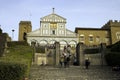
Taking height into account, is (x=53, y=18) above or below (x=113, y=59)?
above

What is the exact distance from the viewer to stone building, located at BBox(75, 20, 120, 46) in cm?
8381

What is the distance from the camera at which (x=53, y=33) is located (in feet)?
266

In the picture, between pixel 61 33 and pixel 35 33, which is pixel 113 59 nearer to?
pixel 35 33

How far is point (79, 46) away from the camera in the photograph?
4003 cm

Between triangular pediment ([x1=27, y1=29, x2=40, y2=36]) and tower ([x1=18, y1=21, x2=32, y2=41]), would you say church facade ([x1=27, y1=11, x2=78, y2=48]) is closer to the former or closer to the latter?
triangular pediment ([x1=27, y1=29, x2=40, y2=36])

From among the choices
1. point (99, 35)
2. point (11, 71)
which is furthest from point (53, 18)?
point (11, 71)

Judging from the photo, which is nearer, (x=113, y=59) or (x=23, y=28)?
(x=113, y=59)

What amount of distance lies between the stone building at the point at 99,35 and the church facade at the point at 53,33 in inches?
187

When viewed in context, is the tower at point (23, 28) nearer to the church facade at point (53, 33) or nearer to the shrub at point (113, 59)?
the church facade at point (53, 33)

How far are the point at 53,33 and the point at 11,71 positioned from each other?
62563 mm

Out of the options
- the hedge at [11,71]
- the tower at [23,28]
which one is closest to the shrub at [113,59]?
the hedge at [11,71]

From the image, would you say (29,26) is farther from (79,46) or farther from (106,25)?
(79,46)

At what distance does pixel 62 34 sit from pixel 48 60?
38735 mm

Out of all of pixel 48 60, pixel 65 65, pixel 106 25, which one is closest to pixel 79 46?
pixel 48 60
